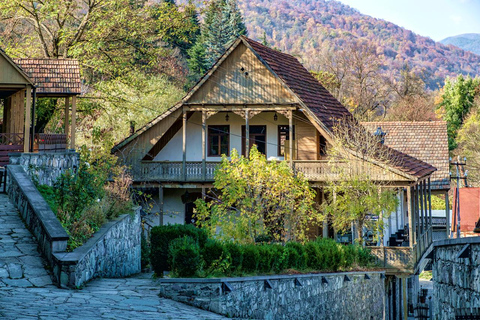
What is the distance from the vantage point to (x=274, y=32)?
154 m

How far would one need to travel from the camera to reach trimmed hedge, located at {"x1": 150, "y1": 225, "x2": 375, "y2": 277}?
1206cm

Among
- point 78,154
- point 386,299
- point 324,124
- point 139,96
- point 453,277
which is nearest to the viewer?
point 453,277

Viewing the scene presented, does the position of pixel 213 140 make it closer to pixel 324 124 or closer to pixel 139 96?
pixel 324 124

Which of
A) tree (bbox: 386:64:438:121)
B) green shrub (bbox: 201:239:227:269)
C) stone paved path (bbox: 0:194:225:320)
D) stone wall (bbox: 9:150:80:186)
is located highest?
tree (bbox: 386:64:438:121)

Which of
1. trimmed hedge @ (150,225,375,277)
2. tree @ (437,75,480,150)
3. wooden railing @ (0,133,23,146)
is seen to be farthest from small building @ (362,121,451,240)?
tree @ (437,75,480,150)

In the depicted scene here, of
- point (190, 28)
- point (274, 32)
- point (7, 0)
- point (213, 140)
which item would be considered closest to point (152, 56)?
point (190, 28)

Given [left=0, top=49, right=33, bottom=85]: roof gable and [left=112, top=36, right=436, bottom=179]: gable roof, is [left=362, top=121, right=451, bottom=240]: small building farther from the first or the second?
[left=0, top=49, right=33, bottom=85]: roof gable

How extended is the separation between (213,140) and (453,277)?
19.7m

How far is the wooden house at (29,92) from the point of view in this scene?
20406 millimetres

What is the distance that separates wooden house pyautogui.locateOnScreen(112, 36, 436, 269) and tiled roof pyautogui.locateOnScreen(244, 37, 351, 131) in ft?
0.20

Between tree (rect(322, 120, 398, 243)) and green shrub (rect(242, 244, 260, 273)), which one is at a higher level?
tree (rect(322, 120, 398, 243))

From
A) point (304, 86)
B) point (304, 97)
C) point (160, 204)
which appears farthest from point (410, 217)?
point (160, 204)

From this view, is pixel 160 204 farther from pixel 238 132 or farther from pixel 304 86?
pixel 304 86

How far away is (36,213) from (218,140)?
1854 cm
